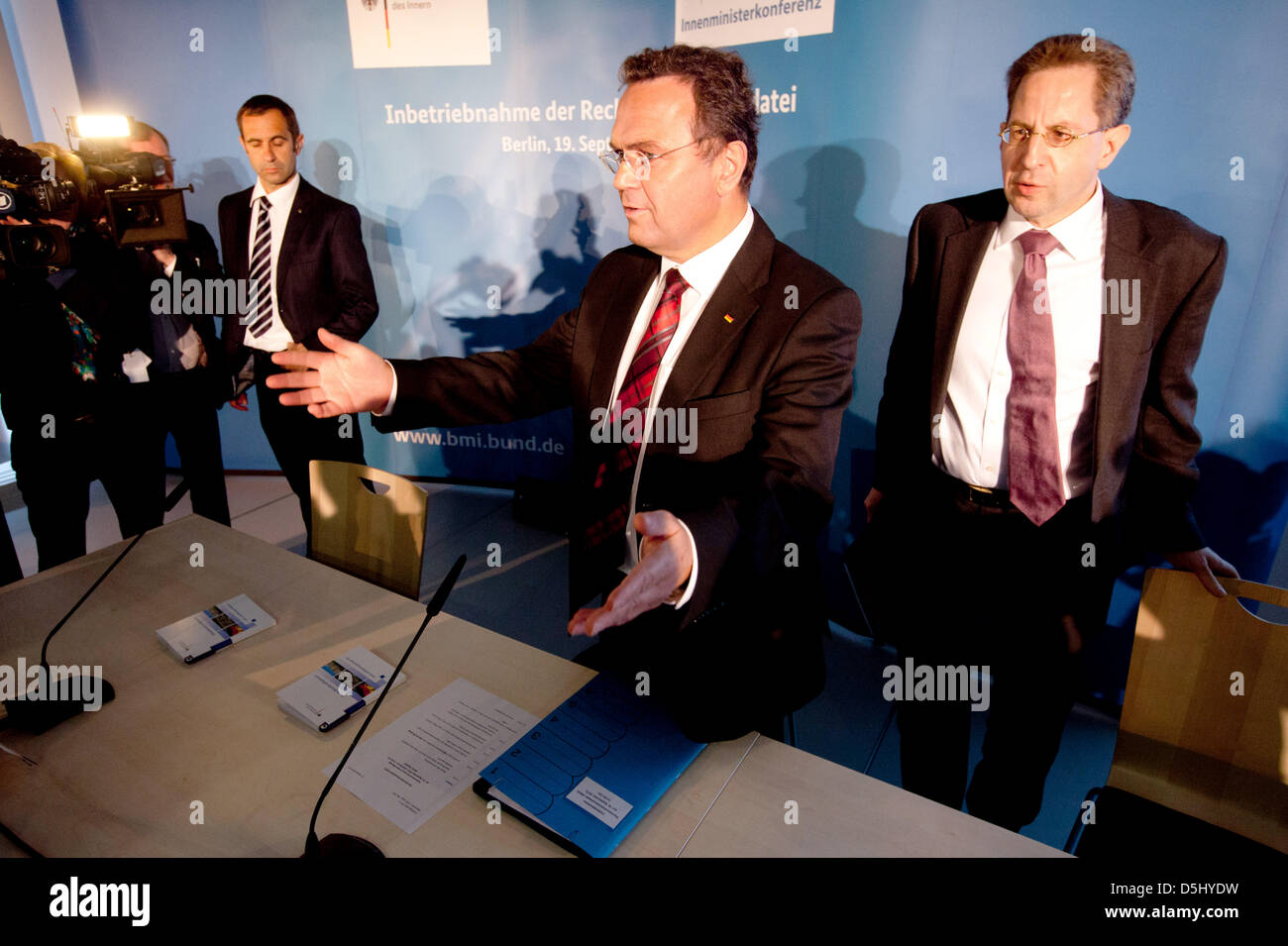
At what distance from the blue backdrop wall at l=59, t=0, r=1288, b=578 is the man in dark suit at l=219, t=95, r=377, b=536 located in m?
0.95

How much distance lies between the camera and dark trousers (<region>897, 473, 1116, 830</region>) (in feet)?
5.78

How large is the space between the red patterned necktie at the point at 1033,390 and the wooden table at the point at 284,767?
864mm

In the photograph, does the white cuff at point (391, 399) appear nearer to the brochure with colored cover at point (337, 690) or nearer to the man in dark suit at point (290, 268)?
the brochure with colored cover at point (337, 690)

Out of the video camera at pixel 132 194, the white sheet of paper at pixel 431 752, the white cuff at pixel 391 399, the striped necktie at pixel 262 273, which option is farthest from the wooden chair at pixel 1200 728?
the striped necktie at pixel 262 273

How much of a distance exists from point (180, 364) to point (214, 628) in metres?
1.92

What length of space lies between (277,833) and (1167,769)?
6.09ft

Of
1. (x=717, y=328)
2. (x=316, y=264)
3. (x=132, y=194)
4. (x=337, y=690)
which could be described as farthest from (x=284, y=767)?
(x=316, y=264)

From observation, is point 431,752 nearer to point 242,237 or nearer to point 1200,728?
point 1200,728

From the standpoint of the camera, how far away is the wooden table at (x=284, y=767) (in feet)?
3.70

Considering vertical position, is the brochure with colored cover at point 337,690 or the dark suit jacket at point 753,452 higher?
the dark suit jacket at point 753,452

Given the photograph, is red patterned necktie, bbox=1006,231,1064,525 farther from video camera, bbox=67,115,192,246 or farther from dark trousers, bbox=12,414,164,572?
dark trousers, bbox=12,414,164,572

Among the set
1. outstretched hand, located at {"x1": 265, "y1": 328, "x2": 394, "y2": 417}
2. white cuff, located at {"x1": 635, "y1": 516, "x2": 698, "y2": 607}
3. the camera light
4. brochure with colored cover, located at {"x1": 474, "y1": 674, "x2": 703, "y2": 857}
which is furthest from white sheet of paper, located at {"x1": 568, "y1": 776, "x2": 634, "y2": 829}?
the camera light
